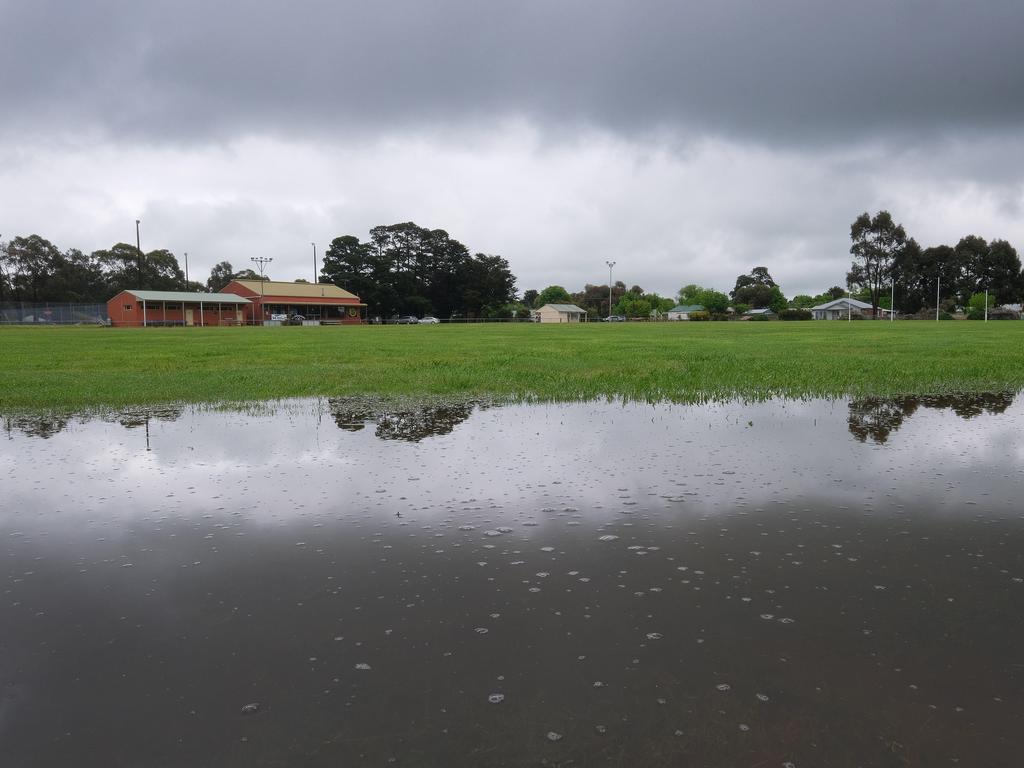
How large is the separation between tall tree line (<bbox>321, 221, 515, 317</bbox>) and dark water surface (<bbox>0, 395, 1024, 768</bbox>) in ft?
310

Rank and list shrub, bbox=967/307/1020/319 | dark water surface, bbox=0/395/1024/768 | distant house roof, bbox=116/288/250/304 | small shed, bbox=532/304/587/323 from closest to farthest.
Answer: dark water surface, bbox=0/395/1024/768, distant house roof, bbox=116/288/250/304, shrub, bbox=967/307/1020/319, small shed, bbox=532/304/587/323

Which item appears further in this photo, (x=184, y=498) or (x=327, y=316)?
(x=327, y=316)

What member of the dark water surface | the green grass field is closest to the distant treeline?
the green grass field

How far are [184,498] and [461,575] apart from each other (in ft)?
9.80

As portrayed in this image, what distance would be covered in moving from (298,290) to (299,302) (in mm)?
5227

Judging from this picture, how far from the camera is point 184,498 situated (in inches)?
232

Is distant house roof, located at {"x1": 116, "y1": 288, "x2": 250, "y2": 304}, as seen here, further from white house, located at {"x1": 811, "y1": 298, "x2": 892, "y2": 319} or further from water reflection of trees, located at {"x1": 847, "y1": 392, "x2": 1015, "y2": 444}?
white house, located at {"x1": 811, "y1": 298, "x2": 892, "y2": 319}

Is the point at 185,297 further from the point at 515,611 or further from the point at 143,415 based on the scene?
the point at 515,611

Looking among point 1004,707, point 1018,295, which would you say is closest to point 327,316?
point 1004,707

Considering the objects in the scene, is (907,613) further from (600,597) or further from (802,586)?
(600,597)

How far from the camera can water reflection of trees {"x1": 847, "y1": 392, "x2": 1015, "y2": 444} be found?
877cm

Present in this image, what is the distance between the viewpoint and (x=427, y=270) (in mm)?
105438

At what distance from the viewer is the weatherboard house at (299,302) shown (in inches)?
3366

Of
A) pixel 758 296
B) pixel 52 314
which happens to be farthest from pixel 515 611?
pixel 758 296
